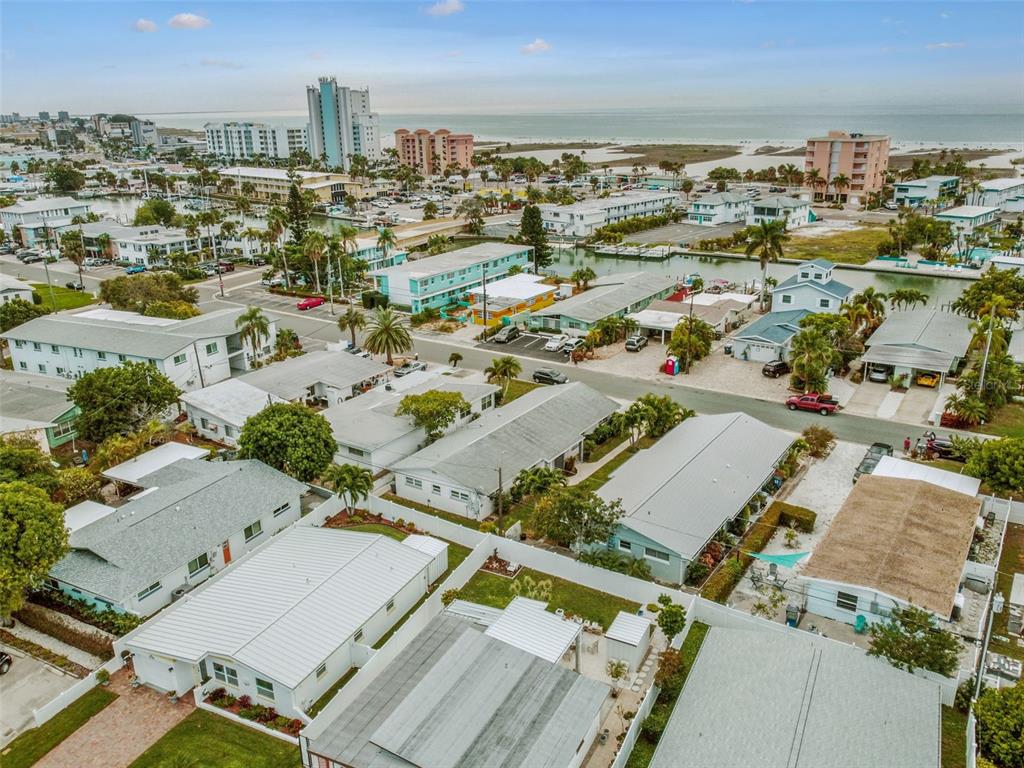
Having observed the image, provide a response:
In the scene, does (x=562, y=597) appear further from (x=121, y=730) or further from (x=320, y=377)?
(x=320, y=377)

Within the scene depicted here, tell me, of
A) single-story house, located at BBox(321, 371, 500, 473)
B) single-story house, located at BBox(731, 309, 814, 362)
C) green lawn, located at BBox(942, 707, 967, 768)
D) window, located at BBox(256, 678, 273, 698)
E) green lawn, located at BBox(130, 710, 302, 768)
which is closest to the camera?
green lawn, located at BBox(942, 707, 967, 768)

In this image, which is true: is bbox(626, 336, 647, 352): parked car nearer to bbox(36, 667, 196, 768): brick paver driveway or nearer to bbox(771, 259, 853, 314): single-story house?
bbox(771, 259, 853, 314): single-story house

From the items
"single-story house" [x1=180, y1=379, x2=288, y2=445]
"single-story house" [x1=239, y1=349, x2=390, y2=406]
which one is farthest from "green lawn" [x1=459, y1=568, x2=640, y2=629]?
"single-story house" [x1=239, y1=349, x2=390, y2=406]

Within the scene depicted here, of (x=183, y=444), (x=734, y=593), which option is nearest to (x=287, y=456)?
(x=183, y=444)

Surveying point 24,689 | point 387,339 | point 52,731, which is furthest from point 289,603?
point 387,339

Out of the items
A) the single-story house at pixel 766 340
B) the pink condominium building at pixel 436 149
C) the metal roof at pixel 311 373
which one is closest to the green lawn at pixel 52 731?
the metal roof at pixel 311 373

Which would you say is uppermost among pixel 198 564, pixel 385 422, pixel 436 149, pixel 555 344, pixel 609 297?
pixel 436 149
